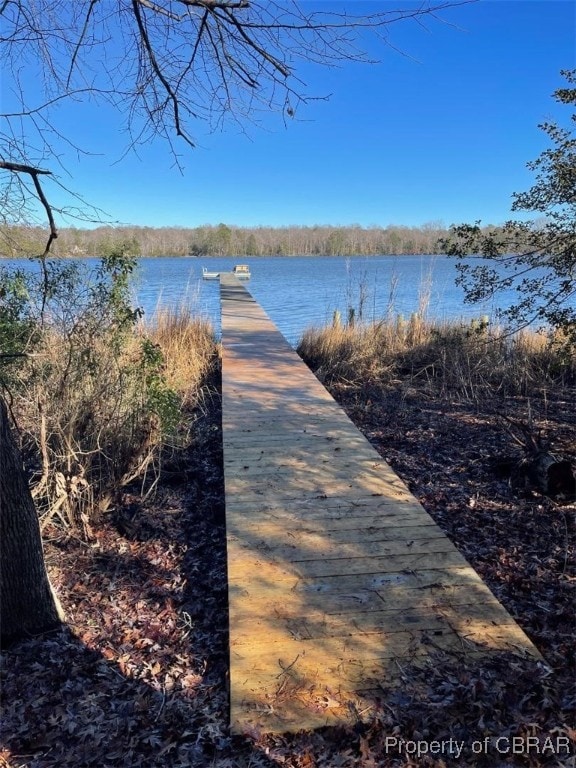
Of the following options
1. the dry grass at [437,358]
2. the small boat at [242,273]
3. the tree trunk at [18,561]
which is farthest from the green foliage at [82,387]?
the small boat at [242,273]

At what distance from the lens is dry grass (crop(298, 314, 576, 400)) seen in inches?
262

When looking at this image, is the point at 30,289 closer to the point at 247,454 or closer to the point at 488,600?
the point at 247,454

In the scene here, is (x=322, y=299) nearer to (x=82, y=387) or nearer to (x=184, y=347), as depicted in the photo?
(x=184, y=347)

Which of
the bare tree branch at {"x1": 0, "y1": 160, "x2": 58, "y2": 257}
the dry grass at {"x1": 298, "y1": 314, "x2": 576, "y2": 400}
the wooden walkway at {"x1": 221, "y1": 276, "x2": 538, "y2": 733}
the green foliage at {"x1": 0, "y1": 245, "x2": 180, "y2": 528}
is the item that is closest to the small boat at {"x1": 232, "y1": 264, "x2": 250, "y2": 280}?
the dry grass at {"x1": 298, "y1": 314, "x2": 576, "y2": 400}

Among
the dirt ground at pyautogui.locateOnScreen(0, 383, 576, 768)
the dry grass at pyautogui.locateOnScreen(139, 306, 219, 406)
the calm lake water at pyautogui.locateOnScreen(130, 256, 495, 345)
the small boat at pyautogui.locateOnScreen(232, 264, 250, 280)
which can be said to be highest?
the small boat at pyautogui.locateOnScreen(232, 264, 250, 280)

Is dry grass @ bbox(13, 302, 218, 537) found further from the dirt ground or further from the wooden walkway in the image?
the wooden walkway

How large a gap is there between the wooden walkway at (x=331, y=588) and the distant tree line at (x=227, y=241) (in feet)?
5.75

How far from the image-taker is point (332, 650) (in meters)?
1.96

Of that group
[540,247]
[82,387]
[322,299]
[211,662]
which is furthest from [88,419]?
[322,299]

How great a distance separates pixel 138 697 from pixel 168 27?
9.16 ft

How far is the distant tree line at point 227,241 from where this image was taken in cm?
265

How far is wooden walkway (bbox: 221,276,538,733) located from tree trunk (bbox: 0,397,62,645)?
829mm

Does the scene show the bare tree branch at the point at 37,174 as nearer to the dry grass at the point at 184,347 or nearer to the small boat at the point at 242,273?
the dry grass at the point at 184,347

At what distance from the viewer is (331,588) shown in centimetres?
232
